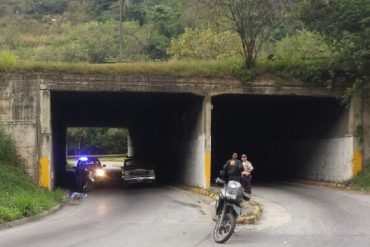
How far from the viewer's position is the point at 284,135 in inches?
1345

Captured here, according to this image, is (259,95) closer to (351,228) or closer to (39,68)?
(39,68)

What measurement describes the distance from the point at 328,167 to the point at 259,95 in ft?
17.2

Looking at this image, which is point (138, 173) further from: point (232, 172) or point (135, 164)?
point (232, 172)

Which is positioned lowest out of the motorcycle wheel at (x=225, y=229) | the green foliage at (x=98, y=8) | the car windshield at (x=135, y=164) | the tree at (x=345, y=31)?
the car windshield at (x=135, y=164)

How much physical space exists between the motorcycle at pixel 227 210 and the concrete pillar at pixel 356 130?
1562 centimetres

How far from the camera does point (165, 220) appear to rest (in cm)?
1645

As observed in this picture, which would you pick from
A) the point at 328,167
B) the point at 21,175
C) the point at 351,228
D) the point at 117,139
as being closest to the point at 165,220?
the point at 351,228

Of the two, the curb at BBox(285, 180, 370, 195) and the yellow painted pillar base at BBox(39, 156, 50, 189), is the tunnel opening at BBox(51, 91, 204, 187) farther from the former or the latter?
the curb at BBox(285, 180, 370, 195)

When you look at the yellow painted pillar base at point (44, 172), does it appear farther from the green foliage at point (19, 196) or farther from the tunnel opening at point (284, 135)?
the tunnel opening at point (284, 135)

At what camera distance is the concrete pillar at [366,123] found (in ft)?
88.8

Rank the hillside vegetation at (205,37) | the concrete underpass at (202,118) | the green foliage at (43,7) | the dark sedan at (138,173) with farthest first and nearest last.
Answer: the green foliage at (43,7)
the dark sedan at (138,173)
the hillside vegetation at (205,37)
the concrete underpass at (202,118)

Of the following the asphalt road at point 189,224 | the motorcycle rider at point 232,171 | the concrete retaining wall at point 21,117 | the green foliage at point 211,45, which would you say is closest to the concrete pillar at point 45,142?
the concrete retaining wall at point 21,117

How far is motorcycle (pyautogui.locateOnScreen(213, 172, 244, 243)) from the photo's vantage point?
473 inches

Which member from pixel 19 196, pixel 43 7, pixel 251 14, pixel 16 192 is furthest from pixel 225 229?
pixel 43 7
